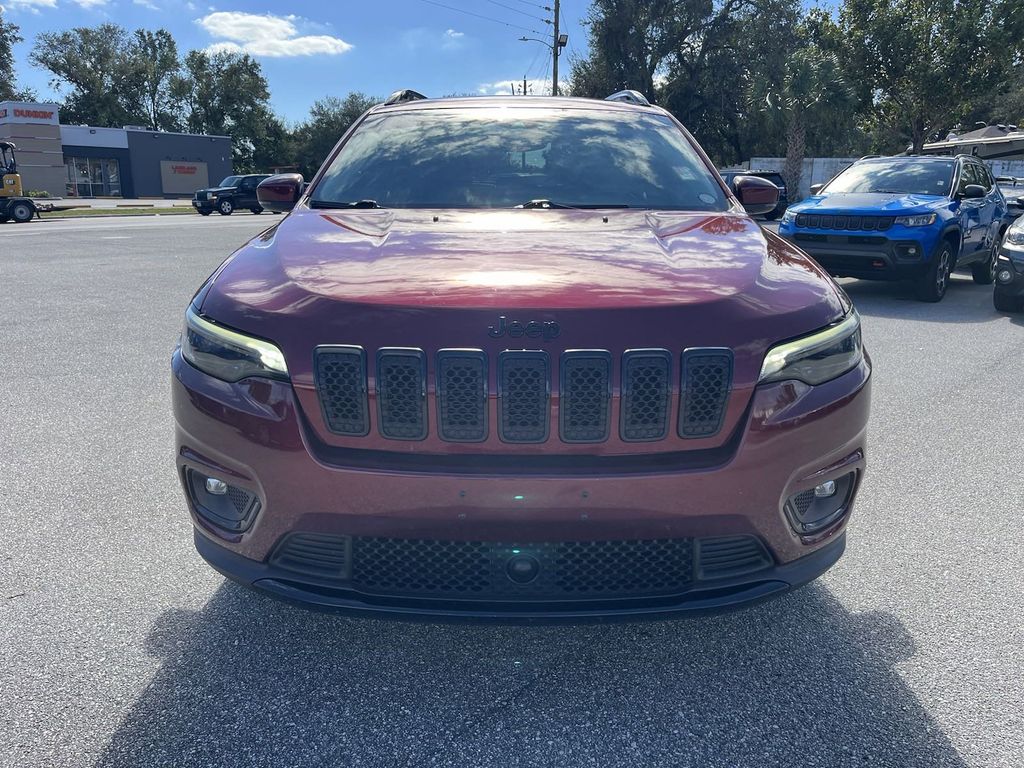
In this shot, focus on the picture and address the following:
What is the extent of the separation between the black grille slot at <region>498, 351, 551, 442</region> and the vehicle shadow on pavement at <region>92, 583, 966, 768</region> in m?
0.51

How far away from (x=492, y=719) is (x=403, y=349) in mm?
1023

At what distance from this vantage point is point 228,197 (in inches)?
1405

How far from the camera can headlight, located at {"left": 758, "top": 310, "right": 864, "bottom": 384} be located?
84.4 inches

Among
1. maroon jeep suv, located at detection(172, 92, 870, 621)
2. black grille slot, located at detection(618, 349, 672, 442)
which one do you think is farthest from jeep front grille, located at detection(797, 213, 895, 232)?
black grille slot, located at detection(618, 349, 672, 442)

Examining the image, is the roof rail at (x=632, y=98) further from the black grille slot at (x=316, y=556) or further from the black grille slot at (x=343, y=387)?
the black grille slot at (x=316, y=556)

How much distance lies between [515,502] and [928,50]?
35.0 meters

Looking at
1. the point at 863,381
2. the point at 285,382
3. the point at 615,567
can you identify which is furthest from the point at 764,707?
the point at 285,382

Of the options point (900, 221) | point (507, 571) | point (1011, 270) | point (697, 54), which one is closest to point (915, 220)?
point (900, 221)

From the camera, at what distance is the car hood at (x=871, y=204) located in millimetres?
9461

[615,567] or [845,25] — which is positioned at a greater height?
[845,25]

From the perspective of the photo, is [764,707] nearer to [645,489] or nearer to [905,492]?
[645,489]

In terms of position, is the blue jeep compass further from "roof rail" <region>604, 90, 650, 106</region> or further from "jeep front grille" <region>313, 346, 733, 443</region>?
"jeep front grille" <region>313, 346, 733, 443</region>

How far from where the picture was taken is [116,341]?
22.9 feet

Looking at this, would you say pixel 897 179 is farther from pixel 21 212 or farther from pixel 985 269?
pixel 21 212
